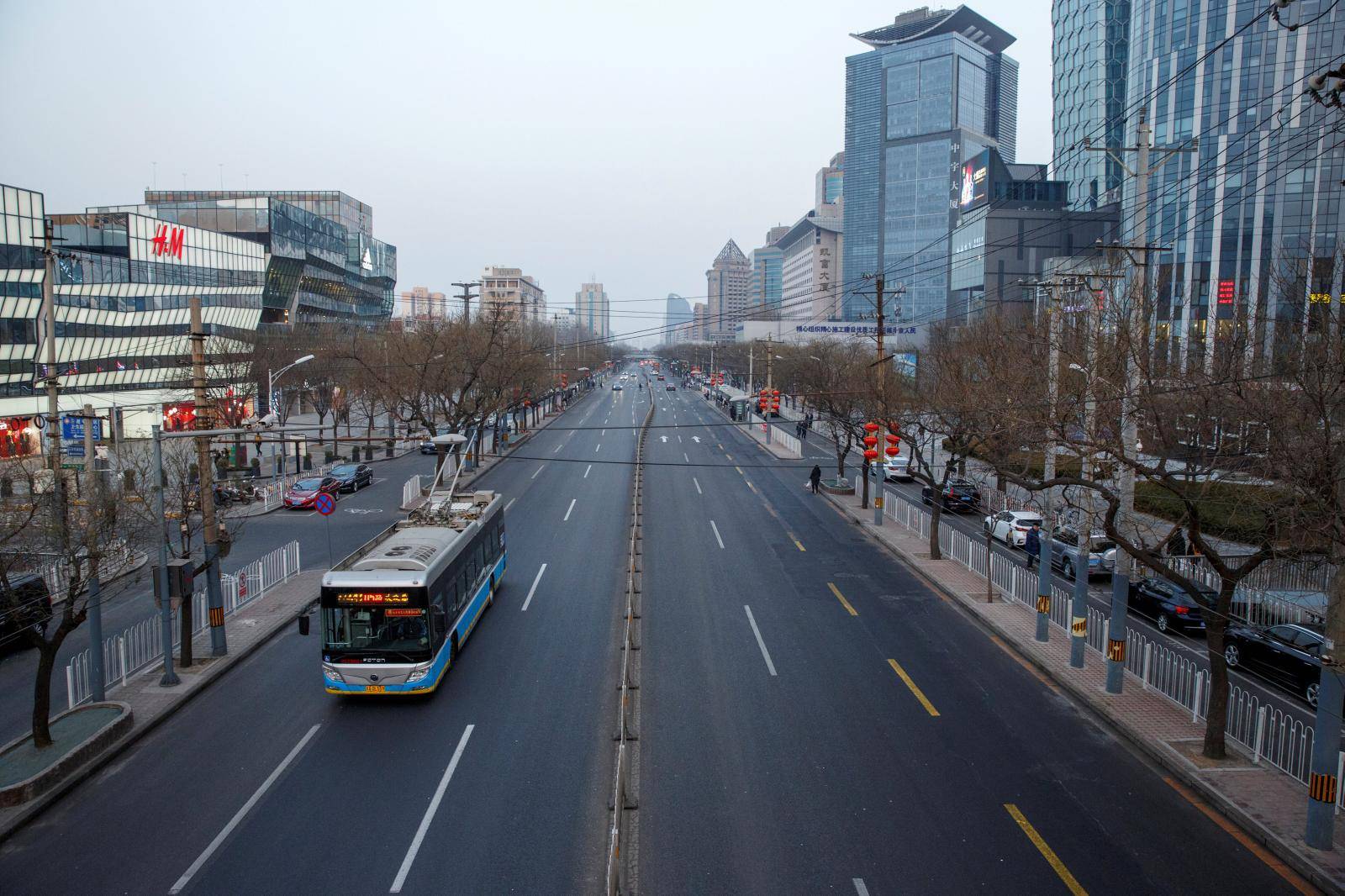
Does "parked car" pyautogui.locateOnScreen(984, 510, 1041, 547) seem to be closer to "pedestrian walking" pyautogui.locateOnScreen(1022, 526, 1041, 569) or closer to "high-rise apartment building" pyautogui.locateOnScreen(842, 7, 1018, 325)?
"pedestrian walking" pyautogui.locateOnScreen(1022, 526, 1041, 569)

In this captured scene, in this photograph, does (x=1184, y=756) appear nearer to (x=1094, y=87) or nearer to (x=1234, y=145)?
(x=1234, y=145)

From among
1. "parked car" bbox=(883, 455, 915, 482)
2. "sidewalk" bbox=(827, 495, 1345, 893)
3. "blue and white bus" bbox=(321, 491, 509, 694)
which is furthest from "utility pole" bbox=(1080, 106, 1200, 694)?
"parked car" bbox=(883, 455, 915, 482)

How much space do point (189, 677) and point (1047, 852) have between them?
15.1 meters

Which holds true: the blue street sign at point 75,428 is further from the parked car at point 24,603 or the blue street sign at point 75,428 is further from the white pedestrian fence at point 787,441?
the white pedestrian fence at point 787,441

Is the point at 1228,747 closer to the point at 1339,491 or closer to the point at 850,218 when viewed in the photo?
the point at 1339,491

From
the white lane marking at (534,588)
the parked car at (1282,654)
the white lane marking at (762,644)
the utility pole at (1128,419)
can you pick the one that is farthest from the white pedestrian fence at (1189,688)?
the white lane marking at (534,588)

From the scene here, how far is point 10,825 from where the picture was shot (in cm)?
1070

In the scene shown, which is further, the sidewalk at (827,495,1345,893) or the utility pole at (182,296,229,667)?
the utility pole at (182,296,229,667)

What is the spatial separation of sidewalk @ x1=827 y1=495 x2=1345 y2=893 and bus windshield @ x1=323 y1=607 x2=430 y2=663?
11868 mm

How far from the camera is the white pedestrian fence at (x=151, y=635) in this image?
15.3 m

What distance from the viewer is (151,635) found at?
57.2 ft

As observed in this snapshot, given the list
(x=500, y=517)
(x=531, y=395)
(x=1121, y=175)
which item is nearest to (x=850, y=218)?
(x=1121, y=175)

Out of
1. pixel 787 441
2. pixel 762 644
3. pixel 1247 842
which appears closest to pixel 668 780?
pixel 762 644

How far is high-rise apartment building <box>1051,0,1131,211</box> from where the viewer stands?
8725cm
